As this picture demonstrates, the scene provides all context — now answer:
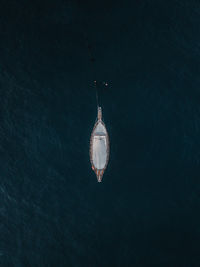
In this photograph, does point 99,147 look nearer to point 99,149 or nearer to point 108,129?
point 99,149

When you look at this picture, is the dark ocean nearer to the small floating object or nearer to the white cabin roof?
the small floating object

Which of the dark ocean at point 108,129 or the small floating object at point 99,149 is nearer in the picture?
the dark ocean at point 108,129

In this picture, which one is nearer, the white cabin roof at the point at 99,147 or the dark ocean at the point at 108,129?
the dark ocean at the point at 108,129

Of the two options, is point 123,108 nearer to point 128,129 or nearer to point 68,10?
point 128,129

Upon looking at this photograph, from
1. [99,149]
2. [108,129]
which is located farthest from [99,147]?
[108,129]

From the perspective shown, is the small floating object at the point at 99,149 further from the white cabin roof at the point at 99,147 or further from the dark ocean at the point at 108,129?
the dark ocean at the point at 108,129

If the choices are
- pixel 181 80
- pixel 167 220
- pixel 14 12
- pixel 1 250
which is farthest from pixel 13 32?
pixel 167 220

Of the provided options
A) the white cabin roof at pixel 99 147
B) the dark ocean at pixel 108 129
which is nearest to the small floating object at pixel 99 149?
the white cabin roof at pixel 99 147
